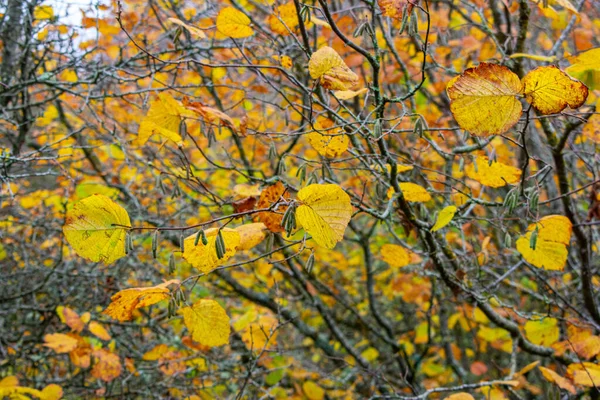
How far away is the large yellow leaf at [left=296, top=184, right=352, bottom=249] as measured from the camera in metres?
1.08

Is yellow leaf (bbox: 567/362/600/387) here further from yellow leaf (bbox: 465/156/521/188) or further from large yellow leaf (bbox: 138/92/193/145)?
large yellow leaf (bbox: 138/92/193/145)

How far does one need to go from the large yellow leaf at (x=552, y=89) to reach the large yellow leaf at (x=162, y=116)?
96 centimetres

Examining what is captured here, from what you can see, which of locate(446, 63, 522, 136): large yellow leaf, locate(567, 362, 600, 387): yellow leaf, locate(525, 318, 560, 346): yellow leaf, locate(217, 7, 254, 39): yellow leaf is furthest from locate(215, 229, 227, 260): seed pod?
locate(525, 318, 560, 346): yellow leaf

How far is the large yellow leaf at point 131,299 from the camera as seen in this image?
1109 millimetres

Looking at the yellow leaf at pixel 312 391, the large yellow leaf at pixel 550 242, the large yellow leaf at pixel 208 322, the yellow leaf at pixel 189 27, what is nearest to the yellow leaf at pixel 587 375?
the large yellow leaf at pixel 550 242

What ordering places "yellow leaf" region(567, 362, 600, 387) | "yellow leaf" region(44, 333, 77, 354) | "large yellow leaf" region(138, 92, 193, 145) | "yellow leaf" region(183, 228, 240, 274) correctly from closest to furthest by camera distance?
"yellow leaf" region(183, 228, 240, 274) → "large yellow leaf" region(138, 92, 193, 145) → "yellow leaf" region(567, 362, 600, 387) → "yellow leaf" region(44, 333, 77, 354)

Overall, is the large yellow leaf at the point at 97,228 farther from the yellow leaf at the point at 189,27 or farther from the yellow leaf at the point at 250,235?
the yellow leaf at the point at 189,27

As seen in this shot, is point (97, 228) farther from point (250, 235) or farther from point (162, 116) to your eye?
point (162, 116)

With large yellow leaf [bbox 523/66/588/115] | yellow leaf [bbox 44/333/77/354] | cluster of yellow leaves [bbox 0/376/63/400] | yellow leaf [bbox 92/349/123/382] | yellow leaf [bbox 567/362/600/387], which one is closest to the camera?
large yellow leaf [bbox 523/66/588/115]

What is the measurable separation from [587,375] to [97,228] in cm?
172

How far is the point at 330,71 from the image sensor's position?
49.7 inches

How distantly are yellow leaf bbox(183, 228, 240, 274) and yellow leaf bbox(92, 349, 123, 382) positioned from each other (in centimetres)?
164

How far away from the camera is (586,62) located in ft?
4.05

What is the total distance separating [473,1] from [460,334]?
3051 millimetres
